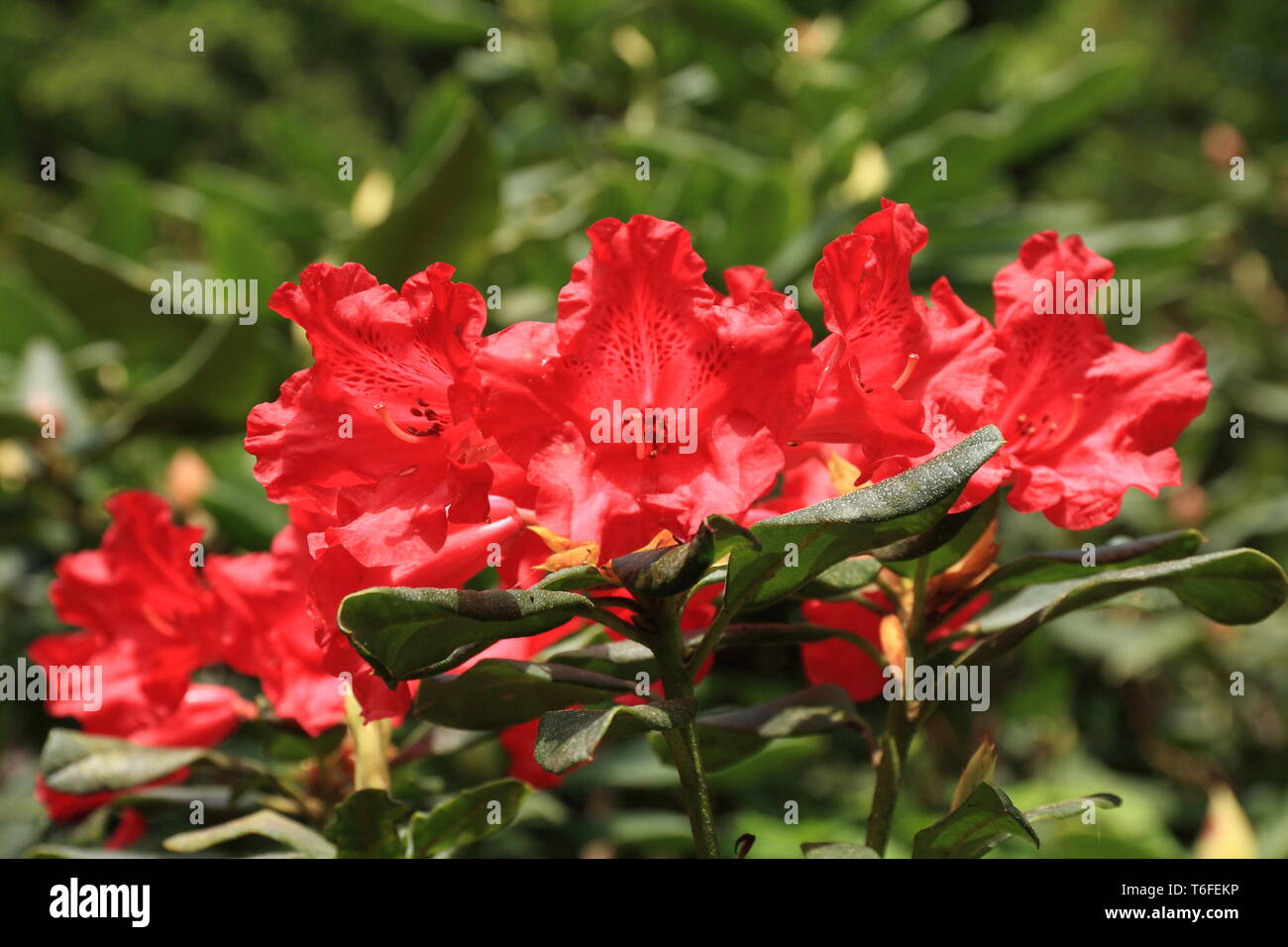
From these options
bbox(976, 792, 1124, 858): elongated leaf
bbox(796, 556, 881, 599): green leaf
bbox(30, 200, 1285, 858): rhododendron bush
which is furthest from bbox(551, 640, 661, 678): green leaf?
bbox(976, 792, 1124, 858): elongated leaf

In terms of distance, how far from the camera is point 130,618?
94 cm

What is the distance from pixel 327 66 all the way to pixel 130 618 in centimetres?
622

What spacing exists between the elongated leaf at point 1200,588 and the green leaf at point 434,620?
275 millimetres

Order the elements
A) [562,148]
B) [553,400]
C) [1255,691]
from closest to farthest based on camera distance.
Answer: [553,400] < [562,148] < [1255,691]

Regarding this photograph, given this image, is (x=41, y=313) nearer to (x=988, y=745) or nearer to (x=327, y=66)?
(x=988, y=745)

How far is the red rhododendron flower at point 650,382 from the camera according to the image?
0.59m

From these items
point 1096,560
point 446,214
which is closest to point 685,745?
point 1096,560

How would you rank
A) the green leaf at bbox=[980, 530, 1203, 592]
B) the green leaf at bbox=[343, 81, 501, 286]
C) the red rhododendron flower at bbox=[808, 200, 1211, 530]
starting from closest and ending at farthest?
1. the red rhododendron flower at bbox=[808, 200, 1211, 530]
2. the green leaf at bbox=[980, 530, 1203, 592]
3. the green leaf at bbox=[343, 81, 501, 286]

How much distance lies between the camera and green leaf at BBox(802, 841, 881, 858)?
2.22 feet

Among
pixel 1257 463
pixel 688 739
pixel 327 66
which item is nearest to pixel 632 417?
pixel 688 739

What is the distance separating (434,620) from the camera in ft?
1.91

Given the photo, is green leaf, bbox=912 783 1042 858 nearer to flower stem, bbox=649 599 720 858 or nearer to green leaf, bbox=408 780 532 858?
flower stem, bbox=649 599 720 858

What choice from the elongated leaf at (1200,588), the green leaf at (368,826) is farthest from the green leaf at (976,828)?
the green leaf at (368,826)

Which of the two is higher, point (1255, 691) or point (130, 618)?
point (130, 618)
